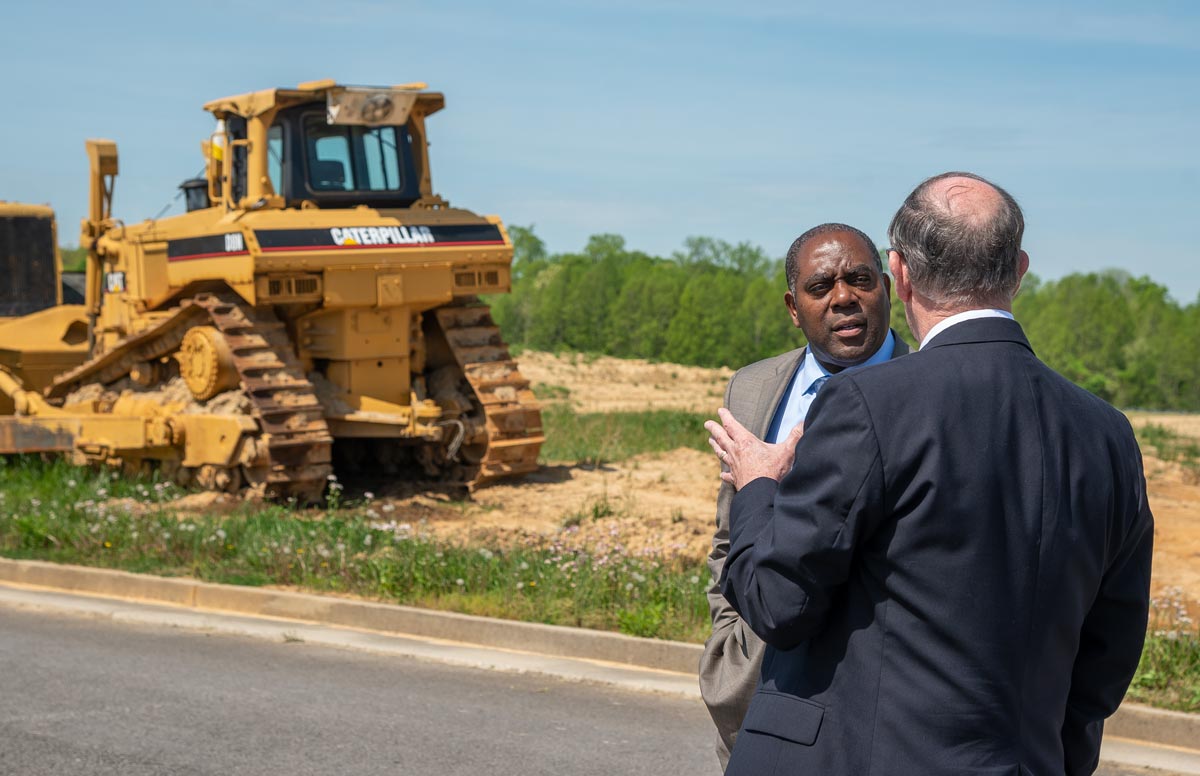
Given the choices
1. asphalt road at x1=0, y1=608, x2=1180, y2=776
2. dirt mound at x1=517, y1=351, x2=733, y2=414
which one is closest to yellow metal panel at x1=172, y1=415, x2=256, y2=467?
asphalt road at x1=0, y1=608, x2=1180, y2=776

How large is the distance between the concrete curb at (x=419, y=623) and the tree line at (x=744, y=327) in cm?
3356

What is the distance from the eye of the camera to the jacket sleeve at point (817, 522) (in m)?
2.51

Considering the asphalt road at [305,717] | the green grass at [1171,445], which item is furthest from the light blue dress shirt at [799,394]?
the green grass at [1171,445]

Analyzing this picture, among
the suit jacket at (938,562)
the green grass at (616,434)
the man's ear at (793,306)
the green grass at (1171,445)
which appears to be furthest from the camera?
the green grass at (1171,445)

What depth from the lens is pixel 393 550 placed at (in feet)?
32.1

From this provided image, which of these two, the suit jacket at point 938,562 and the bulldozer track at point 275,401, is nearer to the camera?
the suit jacket at point 938,562

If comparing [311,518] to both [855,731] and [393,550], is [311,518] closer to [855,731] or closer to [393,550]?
[393,550]

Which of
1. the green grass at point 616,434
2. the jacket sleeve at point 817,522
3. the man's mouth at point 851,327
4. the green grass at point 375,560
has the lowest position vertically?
the green grass at point 616,434

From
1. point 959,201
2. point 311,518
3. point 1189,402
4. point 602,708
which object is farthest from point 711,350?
point 959,201

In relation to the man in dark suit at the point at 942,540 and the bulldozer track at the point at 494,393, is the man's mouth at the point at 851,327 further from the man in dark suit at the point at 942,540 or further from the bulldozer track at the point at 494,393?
the bulldozer track at the point at 494,393

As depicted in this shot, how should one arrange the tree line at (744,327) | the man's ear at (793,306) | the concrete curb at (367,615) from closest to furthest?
the man's ear at (793,306) → the concrete curb at (367,615) → the tree line at (744,327)

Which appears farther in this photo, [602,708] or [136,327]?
[136,327]

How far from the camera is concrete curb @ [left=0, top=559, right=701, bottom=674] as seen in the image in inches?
314

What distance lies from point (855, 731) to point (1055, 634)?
387mm
